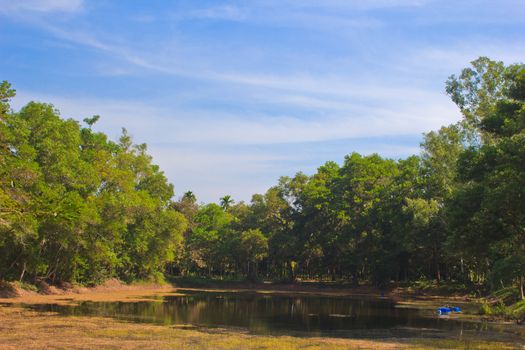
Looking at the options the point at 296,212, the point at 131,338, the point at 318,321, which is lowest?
the point at 318,321

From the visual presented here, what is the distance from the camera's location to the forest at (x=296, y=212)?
29.9 m

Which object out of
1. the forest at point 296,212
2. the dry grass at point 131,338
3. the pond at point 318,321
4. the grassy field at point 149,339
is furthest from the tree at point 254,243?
the dry grass at point 131,338

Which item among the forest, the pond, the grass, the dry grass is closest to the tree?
the forest

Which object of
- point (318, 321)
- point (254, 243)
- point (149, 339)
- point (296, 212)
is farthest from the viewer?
point (296, 212)

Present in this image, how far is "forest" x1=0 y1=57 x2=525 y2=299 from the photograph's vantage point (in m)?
29.9

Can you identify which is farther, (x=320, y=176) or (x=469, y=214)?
(x=320, y=176)

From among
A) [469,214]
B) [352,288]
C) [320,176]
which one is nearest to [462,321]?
[469,214]

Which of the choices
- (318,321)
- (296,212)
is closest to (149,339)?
(318,321)

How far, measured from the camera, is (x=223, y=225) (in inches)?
3391

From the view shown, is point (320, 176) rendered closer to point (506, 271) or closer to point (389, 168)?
point (389, 168)

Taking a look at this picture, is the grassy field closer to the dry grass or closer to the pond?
the dry grass

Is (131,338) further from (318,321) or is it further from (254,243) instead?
(254,243)

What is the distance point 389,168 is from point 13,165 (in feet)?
182

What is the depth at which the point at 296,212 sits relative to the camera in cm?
8019
